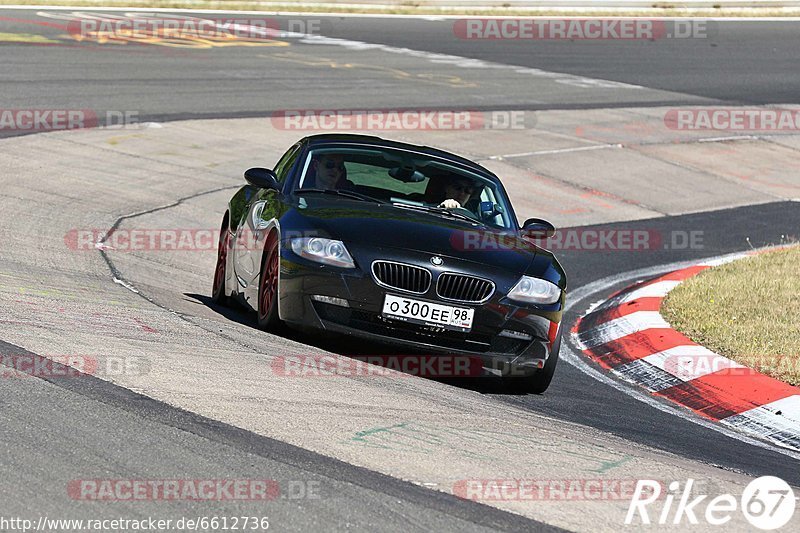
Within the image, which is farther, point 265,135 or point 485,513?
point 265,135

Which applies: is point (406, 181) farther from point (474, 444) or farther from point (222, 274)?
point (474, 444)

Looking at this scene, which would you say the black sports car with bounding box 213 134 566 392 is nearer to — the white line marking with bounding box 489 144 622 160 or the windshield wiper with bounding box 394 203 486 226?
the windshield wiper with bounding box 394 203 486 226

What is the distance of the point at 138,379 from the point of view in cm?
560

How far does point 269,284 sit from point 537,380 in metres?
1.68

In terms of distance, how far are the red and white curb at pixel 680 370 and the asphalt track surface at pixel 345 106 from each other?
343mm

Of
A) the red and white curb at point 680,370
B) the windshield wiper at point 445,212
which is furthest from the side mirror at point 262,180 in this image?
the red and white curb at point 680,370

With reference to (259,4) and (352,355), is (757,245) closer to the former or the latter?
(352,355)

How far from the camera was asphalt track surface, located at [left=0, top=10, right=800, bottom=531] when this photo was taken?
4.48 metres

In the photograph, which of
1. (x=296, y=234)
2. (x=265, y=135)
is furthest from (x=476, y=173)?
(x=265, y=135)

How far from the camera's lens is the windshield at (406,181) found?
27.3 feet

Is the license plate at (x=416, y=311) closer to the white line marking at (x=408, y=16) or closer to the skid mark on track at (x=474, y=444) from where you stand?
the skid mark on track at (x=474, y=444)

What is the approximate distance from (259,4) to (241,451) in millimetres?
28900

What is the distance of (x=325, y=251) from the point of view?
23.5 feet

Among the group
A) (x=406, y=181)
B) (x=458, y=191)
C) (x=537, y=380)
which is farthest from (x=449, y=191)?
(x=537, y=380)
